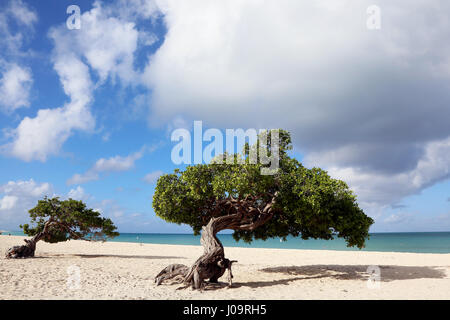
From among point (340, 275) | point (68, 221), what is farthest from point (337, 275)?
point (68, 221)

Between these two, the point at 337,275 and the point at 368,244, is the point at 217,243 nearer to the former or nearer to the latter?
the point at 337,275

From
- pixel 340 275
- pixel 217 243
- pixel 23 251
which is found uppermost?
pixel 217 243

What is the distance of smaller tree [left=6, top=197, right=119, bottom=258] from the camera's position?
1009 inches

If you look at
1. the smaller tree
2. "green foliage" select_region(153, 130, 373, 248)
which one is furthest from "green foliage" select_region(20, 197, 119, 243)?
"green foliage" select_region(153, 130, 373, 248)

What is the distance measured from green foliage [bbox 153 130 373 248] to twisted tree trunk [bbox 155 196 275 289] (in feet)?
2.13

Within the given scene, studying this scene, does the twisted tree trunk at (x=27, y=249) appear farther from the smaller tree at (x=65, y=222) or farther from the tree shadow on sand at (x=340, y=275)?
the tree shadow on sand at (x=340, y=275)

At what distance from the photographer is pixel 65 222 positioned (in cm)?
2641

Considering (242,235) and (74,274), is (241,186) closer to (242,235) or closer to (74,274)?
(242,235)

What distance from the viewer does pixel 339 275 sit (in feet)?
57.6

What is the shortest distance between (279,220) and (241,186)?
4.75 metres

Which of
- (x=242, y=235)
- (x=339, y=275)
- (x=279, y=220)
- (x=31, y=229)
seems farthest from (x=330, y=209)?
(x=31, y=229)

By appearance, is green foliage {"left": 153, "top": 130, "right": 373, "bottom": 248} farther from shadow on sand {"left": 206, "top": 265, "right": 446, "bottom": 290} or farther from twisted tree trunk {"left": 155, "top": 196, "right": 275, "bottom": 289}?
shadow on sand {"left": 206, "top": 265, "right": 446, "bottom": 290}

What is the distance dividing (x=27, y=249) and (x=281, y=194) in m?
21.1
